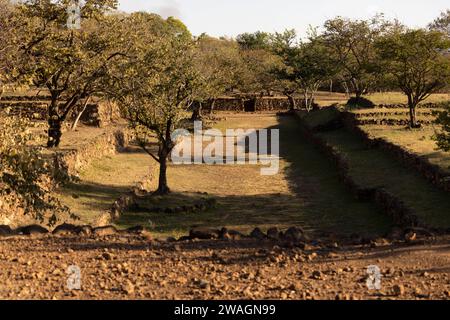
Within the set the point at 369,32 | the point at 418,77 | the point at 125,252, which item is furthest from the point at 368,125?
the point at 125,252

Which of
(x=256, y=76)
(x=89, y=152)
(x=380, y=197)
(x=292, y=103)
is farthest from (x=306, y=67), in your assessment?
(x=380, y=197)

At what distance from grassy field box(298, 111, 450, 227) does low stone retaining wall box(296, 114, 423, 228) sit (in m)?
0.20

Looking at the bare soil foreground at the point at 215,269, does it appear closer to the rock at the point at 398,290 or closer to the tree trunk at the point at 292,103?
the rock at the point at 398,290

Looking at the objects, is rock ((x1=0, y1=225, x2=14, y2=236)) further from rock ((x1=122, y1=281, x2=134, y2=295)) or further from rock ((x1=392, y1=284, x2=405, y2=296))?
rock ((x1=392, y1=284, x2=405, y2=296))

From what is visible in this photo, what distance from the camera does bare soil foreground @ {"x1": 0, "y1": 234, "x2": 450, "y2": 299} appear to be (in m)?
6.93

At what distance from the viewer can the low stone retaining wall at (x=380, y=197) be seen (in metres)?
14.4

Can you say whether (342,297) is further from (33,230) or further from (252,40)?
(252,40)

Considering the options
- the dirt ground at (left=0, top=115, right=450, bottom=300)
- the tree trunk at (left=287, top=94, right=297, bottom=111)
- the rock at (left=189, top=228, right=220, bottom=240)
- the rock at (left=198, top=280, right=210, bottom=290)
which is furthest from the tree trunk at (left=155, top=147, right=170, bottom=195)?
the tree trunk at (left=287, top=94, right=297, bottom=111)

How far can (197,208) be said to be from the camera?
1806cm

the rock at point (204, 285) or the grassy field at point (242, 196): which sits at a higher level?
the rock at point (204, 285)

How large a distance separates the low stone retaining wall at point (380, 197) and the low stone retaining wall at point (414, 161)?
1.48 metres

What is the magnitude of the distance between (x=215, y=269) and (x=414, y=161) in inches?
528

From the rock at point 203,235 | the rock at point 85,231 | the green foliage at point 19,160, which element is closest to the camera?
the green foliage at point 19,160

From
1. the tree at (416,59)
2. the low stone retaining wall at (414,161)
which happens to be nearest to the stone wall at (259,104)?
the low stone retaining wall at (414,161)
